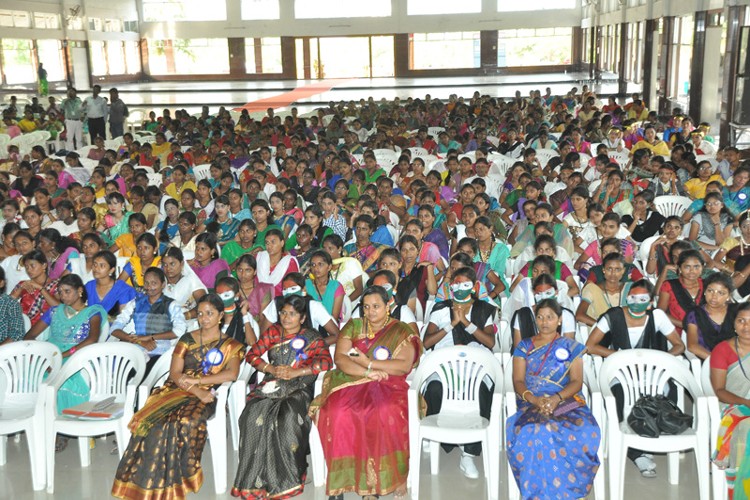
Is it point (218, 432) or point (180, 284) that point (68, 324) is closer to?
point (180, 284)

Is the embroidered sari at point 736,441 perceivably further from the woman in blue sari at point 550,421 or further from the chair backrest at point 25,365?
the chair backrest at point 25,365

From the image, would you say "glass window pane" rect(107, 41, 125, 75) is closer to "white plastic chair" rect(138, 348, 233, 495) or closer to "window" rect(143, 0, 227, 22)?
"window" rect(143, 0, 227, 22)

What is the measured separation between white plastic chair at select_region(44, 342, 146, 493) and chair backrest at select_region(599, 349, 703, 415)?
2282mm

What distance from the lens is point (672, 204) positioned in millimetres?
6801

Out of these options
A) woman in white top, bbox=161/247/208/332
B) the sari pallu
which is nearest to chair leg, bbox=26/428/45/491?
the sari pallu

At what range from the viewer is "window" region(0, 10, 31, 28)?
68.5 feet

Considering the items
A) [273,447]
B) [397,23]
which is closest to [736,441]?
[273,447]

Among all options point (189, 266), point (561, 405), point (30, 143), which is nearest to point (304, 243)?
point (189, 266)

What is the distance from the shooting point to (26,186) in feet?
26.8

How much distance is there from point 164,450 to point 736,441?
8.15 ft

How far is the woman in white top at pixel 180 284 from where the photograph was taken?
15.5 feet

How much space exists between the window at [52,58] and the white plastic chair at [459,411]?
22.2 meters

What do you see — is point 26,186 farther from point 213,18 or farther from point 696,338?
point 213,18

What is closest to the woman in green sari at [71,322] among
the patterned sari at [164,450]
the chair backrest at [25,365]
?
the chair backrest at [25,365]
